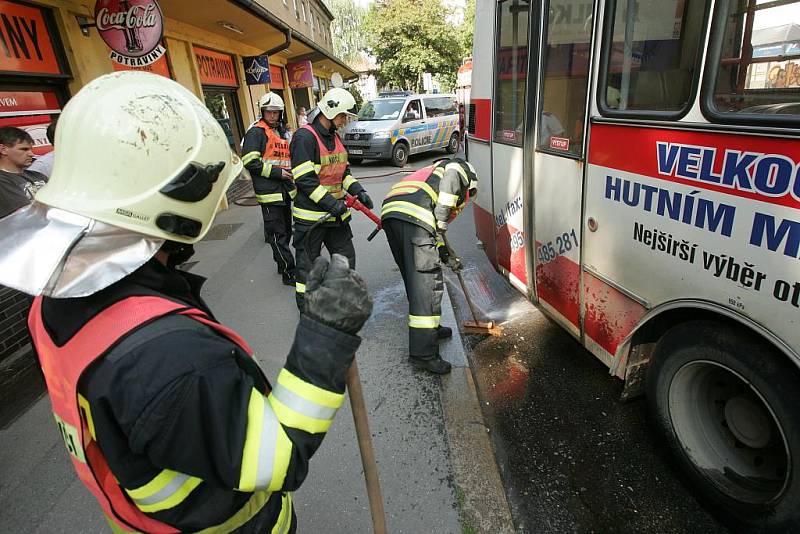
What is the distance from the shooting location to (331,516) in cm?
221

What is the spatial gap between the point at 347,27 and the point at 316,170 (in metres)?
50.6

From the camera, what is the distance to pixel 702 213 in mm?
1845

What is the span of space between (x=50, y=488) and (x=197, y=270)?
11.3 feet

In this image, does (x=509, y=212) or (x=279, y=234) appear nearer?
(x=509, y=212)

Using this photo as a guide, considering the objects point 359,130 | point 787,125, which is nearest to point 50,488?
point 787,125

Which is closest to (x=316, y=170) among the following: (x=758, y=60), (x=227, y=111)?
(x=758, y=60)

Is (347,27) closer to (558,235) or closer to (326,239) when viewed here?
(326,239)

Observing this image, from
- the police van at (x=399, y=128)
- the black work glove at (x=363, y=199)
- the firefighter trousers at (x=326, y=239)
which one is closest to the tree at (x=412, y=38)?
the police van at (x=399, y=128)

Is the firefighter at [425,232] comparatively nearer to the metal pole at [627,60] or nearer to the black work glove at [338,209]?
the black work glove at [338,209]

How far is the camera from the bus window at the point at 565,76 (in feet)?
8.22

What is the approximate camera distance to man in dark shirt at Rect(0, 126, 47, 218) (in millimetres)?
3199

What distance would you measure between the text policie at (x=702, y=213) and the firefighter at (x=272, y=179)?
3.58 meters

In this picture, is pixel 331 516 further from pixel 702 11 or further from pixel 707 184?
pixel 702 11

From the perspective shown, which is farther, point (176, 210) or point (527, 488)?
point (527, 488)
